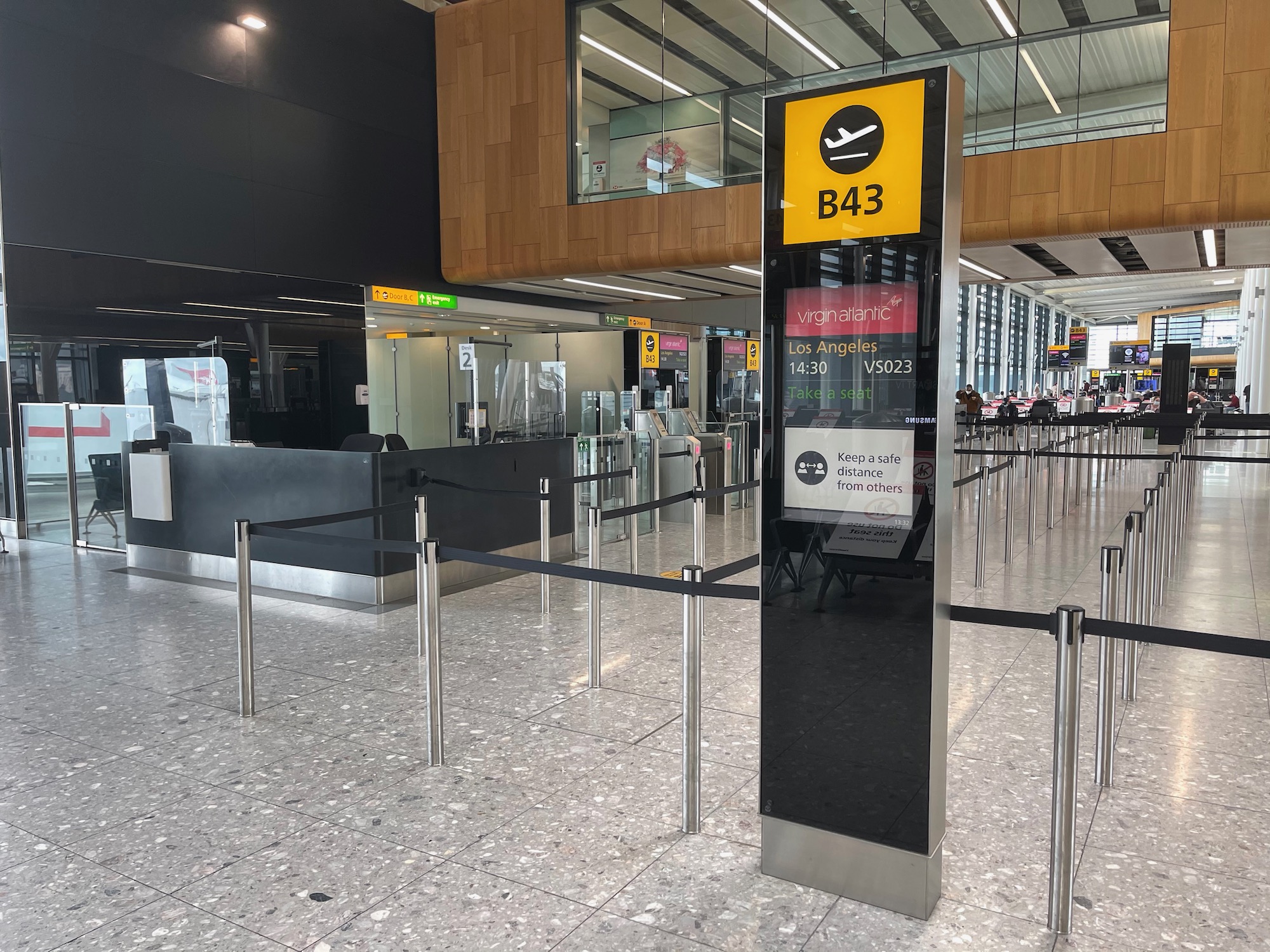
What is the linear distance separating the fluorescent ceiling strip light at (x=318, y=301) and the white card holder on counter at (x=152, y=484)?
369 cm

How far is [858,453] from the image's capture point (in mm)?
2754

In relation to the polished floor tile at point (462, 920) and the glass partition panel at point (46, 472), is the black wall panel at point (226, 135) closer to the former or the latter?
the glass partition panel at point (46, 472)

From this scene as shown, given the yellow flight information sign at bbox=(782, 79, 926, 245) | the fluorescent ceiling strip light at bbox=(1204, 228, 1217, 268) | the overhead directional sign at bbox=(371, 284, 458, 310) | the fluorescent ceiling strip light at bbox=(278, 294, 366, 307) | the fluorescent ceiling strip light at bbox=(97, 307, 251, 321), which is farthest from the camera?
the overhead directional sign at bbox=(371, 284, 458, 310)

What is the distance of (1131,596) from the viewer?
15.4ft

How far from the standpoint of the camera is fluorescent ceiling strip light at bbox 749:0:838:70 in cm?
1111

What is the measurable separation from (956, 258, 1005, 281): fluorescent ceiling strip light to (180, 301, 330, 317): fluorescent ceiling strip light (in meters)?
8.40

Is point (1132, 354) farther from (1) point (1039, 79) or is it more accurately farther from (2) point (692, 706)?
(2) point (692, 706)

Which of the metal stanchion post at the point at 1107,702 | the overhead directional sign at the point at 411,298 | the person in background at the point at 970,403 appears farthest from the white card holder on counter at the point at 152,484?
the person in background at the point at 970,403

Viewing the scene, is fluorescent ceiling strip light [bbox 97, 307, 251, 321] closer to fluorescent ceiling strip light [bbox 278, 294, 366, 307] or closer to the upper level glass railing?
fluorescent ceiling strip light [bbox 278, 294, 366, 307]

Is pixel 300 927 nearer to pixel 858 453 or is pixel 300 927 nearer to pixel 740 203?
pixel 858 453

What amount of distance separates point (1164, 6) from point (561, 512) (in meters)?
7.90

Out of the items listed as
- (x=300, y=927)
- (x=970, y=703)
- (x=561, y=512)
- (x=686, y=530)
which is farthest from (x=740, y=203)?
(x=300, y=927)

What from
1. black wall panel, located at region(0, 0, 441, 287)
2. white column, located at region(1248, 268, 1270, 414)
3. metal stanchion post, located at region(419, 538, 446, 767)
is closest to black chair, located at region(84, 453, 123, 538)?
black wall panel, located at region(0, 0, 441, 287)

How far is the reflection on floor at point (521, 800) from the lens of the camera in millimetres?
2740
